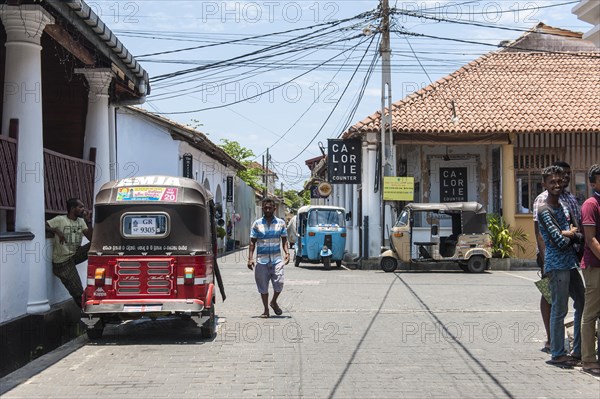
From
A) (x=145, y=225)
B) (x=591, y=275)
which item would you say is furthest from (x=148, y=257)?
(x=591, y=275)

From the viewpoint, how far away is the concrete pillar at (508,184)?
78.6ft

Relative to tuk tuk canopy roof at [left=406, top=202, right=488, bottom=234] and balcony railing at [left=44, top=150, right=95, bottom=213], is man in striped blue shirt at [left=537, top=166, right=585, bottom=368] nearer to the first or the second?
balcony railing at [left=44, top=150, right=95, bottom=213]

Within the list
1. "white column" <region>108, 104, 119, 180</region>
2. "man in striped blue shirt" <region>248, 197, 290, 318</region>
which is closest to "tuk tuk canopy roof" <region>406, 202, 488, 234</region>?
"white column" <region>108, 104, 119, 180</region>

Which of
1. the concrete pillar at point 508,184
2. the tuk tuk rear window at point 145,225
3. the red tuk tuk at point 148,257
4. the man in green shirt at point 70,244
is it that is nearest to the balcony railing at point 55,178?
the man in green shirt at point 70,244

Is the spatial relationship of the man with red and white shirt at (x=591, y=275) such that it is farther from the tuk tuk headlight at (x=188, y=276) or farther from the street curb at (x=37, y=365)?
the street curb at (x=37, y=365)

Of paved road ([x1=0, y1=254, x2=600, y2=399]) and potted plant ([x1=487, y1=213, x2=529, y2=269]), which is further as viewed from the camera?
potted plant ([x1=487, y1=213, x2=529, y2=269])

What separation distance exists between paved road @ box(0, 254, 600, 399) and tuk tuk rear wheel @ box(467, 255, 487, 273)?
768 centimetres

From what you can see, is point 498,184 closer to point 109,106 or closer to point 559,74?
point 559,74

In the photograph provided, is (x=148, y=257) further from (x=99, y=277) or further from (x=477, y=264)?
(x=477, y=264)

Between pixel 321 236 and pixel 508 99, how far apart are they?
8482 millimetres

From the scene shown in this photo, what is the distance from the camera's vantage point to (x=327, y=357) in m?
8.05

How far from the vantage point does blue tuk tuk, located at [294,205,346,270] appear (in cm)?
2363

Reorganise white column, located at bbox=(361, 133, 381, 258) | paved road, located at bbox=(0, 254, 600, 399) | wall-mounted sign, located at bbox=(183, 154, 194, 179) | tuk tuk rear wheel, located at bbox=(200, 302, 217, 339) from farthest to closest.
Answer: wall-mounted sign, located at bbox=(183, 154, 194, 179), white column, located at bbox=(361, 133, 381, 258), tuk tuk rear wheel, located at bbox=(200, 302, 217, 339), paved road, located at bbox=(0, 254, 600, 399)

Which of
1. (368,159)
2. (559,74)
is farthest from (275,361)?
(559,74)
